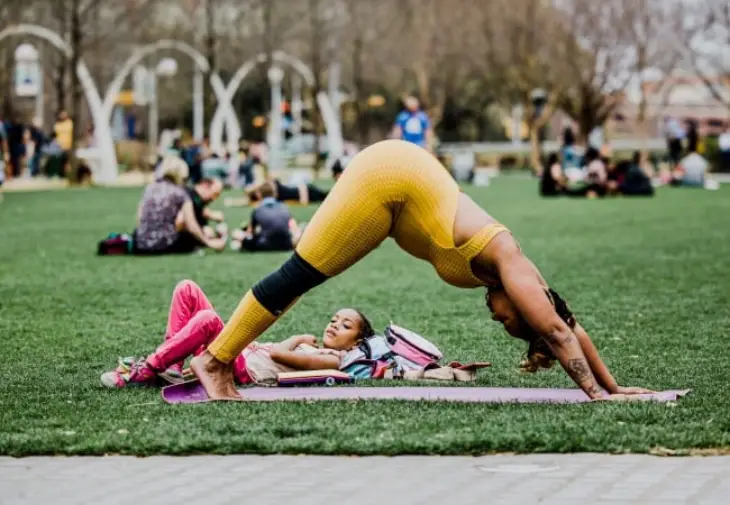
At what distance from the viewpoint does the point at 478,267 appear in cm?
806

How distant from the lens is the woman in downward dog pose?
799 centimetres

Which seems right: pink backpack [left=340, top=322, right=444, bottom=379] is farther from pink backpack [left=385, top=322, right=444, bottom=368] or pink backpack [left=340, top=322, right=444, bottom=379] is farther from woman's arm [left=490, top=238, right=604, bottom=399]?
woman's arm [left=490, top=238, right=604, bottom=399]

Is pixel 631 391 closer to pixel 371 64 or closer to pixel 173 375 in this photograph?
pixel 173 375

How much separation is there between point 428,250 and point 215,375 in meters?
1.28

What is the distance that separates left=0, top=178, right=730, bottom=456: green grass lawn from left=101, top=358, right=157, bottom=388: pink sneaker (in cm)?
15

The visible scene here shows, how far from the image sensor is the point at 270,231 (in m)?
20.7

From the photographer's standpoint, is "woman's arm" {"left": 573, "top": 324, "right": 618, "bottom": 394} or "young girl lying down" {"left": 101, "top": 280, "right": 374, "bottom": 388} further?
"young girl lying down" {"left": 101, "top": 280, "right": 374, "bottom": 388}

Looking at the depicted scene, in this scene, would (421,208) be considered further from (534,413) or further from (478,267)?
(534,413)

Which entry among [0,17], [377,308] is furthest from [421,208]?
[0,17]

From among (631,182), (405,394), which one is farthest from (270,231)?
(631,182)

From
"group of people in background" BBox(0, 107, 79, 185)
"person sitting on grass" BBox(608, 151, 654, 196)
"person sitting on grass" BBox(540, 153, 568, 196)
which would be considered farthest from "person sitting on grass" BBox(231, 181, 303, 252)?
"group of people in background" BBox(0, 107, 79, 185)

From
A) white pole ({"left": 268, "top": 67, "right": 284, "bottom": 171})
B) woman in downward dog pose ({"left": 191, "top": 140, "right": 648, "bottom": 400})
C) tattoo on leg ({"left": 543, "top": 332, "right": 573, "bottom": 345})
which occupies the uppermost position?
woman in downward dog pose ({"left": 191, "top": 140, "right": 648, "bottom": 400})

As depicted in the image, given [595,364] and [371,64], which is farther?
[371,64]

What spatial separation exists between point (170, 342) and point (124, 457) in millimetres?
2118
